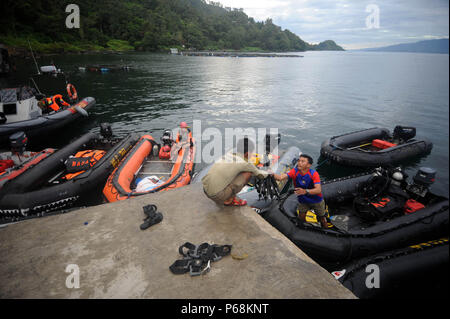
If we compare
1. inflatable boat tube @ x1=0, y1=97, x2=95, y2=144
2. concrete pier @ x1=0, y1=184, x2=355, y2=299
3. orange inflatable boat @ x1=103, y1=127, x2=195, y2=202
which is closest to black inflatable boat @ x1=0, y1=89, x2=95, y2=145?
inflatable boat tube @ x1=0, y1=97, x2=95, y2=144

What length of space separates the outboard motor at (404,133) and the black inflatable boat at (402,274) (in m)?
8.92

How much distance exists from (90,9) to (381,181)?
11791 cm

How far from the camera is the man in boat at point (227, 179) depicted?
9.70 feet

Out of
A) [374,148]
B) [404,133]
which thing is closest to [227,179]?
[374,148]

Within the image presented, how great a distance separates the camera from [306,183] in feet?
13.6

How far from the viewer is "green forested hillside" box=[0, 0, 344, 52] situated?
55219mm

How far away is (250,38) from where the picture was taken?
468 ft

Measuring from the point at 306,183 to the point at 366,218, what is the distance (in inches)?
120

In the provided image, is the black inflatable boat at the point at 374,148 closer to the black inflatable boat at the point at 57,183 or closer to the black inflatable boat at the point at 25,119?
the black inflatable boat at the point at 57,183

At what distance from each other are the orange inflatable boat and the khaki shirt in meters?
3.64

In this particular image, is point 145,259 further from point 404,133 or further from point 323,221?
point 404,133

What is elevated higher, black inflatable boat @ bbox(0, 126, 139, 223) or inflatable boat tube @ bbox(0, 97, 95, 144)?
inflatable boat tube @ bbox(0, 97, 95, 144)

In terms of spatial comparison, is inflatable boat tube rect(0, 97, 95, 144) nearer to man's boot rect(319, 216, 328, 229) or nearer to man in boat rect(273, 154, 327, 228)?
man in boat rect(273, 154, 327, 228)

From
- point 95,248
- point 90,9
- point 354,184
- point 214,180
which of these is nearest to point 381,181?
point 354,184
